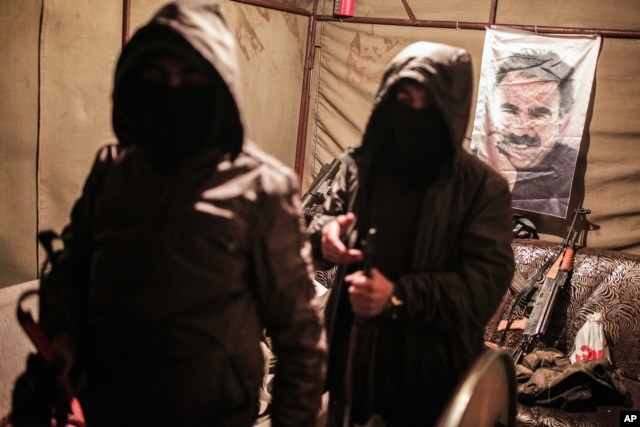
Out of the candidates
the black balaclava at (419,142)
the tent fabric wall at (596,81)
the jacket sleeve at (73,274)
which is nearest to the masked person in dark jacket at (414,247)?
the black balaclava at (419,142)

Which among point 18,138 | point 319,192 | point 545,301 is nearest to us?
point 18,138

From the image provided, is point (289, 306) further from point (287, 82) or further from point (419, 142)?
point (287, 82)

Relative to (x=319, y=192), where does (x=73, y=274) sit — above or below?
above

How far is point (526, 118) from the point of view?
3281 millimetres

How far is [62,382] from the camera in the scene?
100cm

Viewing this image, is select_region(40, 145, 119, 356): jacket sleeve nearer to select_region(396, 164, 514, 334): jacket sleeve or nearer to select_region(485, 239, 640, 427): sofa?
select_region(396, 164, 514, 334): jacket sleeve

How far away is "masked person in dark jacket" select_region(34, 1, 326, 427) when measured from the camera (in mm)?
956

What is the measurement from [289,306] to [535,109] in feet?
9.03

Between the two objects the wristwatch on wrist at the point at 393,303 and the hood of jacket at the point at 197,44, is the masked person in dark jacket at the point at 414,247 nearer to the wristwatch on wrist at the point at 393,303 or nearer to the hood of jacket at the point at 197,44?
the wristwatch on wrist at the point at 393,303

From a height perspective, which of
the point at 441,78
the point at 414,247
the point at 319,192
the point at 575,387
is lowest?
the point at 575,387

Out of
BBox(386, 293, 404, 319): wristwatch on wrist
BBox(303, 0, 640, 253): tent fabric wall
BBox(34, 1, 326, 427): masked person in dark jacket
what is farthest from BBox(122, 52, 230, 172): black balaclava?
Answer: BBox(303, 0, 640, 253): tent fabric wall

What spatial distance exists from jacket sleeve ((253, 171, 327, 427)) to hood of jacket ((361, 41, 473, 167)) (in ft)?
1.39

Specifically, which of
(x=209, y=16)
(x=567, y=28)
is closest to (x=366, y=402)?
(x=209, y=16)

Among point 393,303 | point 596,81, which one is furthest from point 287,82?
point 393,303
